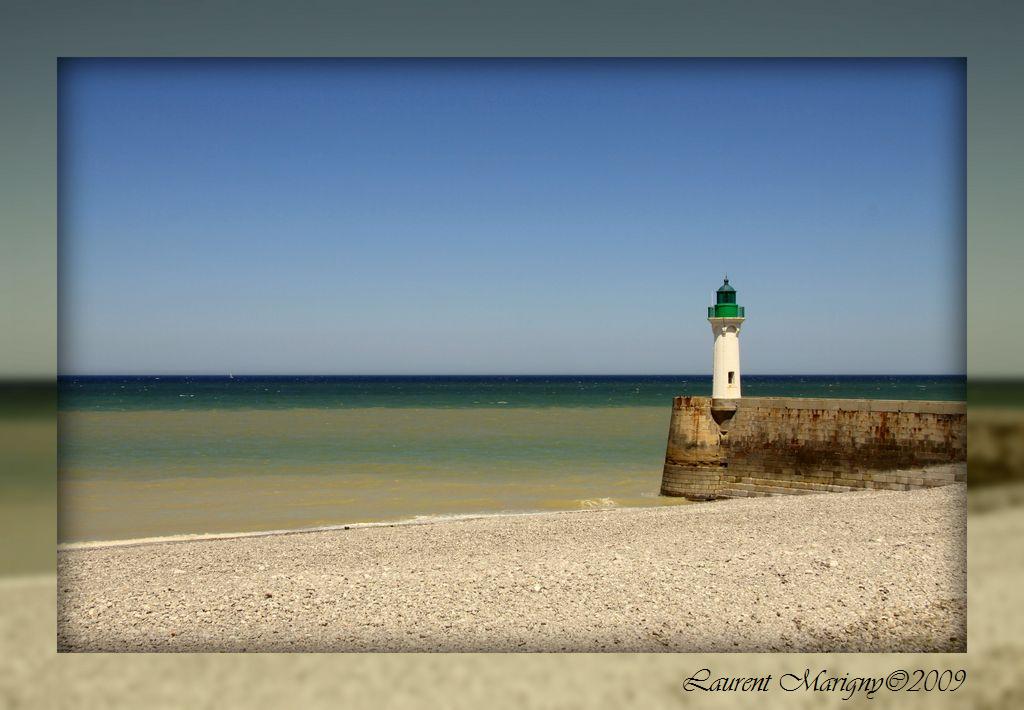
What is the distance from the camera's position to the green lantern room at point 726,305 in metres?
17.6

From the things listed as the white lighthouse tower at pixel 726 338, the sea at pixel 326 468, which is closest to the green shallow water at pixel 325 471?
the sea at pixel 326 468

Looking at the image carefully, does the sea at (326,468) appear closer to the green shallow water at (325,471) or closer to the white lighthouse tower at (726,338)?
the green shallow water at (325,471)

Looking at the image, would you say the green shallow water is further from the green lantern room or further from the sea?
the green lantern room

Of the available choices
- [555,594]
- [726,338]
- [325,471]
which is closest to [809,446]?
[726,338]

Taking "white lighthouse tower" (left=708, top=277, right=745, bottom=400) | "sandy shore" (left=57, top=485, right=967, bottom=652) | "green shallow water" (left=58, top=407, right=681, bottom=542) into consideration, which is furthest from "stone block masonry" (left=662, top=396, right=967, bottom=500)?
"sandy shore" (left=57, top=485, right=967, bottom=652)

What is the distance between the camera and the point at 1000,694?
4.58m

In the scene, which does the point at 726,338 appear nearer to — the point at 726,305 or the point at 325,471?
the point at 726,305

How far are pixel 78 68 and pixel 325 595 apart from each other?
157 inches

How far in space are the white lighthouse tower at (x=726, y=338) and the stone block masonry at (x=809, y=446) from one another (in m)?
0.45

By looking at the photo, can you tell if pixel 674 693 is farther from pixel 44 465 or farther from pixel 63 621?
pixel 44 465

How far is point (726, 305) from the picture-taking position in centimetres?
1759

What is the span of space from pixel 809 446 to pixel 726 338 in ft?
10.1

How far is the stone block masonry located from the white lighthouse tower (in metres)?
0.45

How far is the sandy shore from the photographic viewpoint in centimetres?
535
